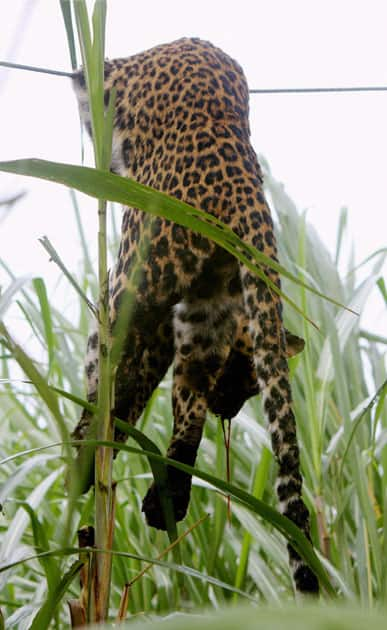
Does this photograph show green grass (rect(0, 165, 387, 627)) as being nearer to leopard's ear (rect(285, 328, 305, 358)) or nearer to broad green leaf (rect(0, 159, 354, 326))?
leopard's ear (rect(285, 328, 305, 358))

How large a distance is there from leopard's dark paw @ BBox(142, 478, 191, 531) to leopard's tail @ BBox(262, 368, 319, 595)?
21 centimetres

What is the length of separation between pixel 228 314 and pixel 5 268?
0.91 metres

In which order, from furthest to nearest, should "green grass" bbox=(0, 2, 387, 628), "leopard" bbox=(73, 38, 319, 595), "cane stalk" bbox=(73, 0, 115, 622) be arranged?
"green grass" bbox=(0, 2, 387, 628) → "leopard" bbox=(73, 38, 319, 595) → "cane stalk" bbox=(73, 0, 115, 622)

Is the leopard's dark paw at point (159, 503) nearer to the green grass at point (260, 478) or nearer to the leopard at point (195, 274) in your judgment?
the leopard at point (195, 274)

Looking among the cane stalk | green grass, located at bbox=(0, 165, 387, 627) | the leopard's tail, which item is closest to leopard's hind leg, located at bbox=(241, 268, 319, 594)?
the leopard's tail

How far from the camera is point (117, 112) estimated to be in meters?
1.02

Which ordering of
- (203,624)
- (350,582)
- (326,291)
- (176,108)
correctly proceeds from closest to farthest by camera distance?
(203,624)
(176,108)
(350,582)
(326,291)

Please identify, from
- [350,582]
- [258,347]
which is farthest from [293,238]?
[258,347]

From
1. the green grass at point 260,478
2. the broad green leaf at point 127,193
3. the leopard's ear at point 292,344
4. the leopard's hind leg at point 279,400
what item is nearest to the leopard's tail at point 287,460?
the leopard's hind leg at point 279,400

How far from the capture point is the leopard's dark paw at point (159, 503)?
975mm

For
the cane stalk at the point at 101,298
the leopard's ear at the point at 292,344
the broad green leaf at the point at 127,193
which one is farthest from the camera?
the leopard's ear at the point at 292,344

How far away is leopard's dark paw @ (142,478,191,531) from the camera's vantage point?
97 cm

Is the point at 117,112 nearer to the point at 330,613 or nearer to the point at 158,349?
the point at 158,349

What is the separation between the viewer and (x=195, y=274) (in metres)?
0.90
